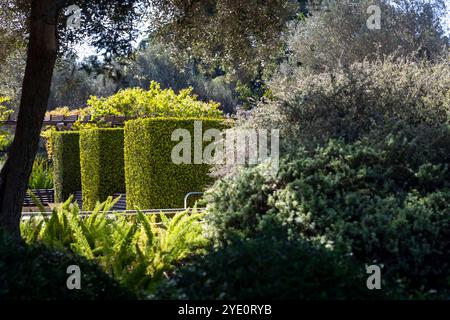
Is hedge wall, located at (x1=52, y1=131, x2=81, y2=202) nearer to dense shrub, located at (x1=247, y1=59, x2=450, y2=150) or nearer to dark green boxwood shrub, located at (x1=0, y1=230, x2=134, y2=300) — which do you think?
dense shrub, located at (x1=247, y1=59, x2=450, y2=150)

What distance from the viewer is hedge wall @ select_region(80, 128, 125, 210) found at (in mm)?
14656

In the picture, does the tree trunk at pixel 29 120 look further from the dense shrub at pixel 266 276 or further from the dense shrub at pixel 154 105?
the dense shrub at pixel 154 105

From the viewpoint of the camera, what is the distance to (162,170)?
11695mm

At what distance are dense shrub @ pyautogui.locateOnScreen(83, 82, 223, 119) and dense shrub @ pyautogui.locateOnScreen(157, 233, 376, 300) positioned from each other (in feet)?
32.9

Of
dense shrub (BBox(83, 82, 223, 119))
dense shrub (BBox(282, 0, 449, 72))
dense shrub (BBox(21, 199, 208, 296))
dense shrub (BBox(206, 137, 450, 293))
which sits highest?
dense shrub (BBox(282, 0, 449, 72))

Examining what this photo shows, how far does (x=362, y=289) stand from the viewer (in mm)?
4227

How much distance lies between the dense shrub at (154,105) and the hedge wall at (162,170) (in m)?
2.40

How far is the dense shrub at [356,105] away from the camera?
24.6ft

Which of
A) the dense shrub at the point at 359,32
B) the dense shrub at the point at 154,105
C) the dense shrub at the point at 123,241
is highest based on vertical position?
the dense shrub at the point at 359,32

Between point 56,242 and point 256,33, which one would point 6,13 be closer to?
point 256,33

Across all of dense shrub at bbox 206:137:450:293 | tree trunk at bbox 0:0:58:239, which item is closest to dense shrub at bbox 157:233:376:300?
dense shrub at bbox 206:137:450:293

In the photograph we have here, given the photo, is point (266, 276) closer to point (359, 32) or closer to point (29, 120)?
point (29, 120)

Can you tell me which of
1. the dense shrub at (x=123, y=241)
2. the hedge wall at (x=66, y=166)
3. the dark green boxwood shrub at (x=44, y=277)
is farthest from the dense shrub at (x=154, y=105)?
the dark green boxwood shrub at (x=44, y=277)

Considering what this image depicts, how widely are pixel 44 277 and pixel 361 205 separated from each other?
113 inches
